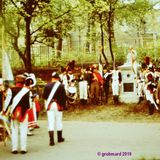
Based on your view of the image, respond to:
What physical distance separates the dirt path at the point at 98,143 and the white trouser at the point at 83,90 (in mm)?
5582

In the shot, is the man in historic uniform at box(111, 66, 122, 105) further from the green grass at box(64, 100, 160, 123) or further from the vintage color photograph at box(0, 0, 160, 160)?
the green grass at box(64, 100, 160, 123)

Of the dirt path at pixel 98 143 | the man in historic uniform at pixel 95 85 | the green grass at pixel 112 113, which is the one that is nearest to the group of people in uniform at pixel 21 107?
the dirt path at pixel 98 143

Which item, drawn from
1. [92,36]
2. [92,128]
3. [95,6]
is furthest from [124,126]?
[92,36]

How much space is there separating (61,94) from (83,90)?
10.6 metres

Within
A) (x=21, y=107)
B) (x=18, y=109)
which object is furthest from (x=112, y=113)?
(x=18, y=109)

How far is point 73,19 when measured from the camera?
100 feet

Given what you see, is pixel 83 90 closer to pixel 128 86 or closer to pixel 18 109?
pixel 128 86

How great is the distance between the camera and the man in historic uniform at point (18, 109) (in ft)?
45.1

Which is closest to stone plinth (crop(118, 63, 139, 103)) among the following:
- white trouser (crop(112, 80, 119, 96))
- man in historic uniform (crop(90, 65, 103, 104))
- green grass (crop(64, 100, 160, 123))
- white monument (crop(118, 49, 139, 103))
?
white monument (crop(118, 49, 139, 103))

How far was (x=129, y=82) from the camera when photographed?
26.1 metres

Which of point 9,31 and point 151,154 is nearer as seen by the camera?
point 151,154

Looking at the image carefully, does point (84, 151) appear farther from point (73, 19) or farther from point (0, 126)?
point (73, 19)

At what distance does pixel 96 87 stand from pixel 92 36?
10438mm

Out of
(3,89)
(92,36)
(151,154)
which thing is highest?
(92,36)
